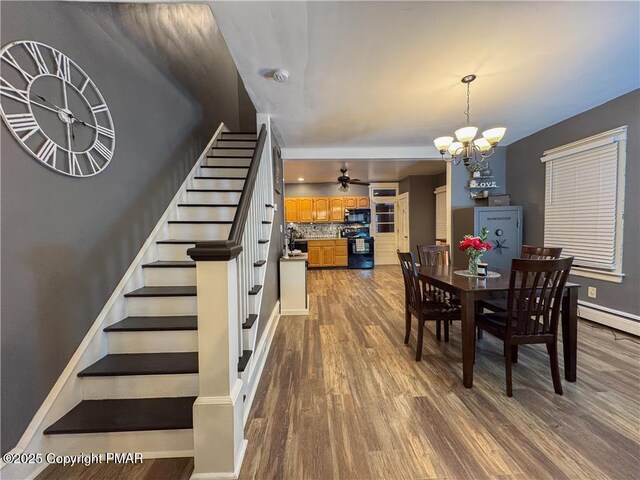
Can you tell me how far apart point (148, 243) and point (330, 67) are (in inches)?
84.0

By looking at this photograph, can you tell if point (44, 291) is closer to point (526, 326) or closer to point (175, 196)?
point (175, 196)

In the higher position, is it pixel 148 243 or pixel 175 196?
pixel 175 196

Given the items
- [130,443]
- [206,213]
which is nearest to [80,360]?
[130,443]

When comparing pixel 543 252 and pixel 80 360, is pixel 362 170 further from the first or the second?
pixel 80 360

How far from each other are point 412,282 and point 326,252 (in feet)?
16.3

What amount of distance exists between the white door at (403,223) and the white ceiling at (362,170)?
627 mm

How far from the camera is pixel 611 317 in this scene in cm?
292

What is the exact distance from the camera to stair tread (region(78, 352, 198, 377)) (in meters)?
1.52

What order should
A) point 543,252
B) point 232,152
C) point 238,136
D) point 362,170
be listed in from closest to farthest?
point 543,252 → point 232,152 → point 238,136 → point 362,170

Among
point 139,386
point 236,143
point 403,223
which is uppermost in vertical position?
point 236,143

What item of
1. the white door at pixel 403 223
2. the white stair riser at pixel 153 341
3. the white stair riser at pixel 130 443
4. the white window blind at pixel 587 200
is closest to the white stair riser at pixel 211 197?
the white stair riser at pixel 153 341

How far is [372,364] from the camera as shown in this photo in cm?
231

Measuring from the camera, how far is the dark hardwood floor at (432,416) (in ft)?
4.34

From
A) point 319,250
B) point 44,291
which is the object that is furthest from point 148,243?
point 319,250
